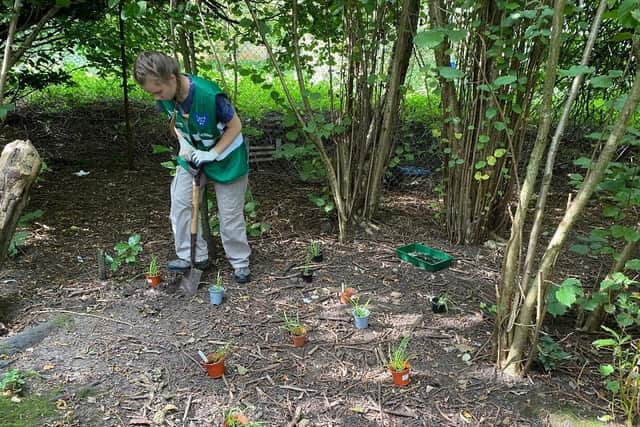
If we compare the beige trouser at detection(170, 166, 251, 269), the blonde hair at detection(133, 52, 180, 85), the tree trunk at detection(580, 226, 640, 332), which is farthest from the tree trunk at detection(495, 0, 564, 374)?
the blonde hair at detection(133, 52, 180, 85)

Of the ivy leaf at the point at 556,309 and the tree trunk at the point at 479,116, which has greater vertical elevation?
the tree trunk at the point at 479,116

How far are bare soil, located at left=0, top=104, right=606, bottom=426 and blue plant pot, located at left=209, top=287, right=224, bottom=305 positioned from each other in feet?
0.16

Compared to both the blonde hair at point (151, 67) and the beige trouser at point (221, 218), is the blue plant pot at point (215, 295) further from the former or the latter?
the blonde hair at point (151, 67)

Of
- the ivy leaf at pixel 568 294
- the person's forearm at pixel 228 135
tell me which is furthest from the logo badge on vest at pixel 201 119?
the ivy leaf at pixel 568 294

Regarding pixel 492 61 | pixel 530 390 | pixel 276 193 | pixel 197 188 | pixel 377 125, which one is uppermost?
pixel 492 61

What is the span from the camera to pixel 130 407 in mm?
2014

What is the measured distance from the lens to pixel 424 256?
3.50 m

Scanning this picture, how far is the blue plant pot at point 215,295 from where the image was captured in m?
2.79

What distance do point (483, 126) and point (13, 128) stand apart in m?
5.29

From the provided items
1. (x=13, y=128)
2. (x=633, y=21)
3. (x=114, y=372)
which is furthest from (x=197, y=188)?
(x=13, y=128)

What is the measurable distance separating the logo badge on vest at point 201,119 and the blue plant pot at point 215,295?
935mm

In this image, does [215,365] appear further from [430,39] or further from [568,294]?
[430,39]

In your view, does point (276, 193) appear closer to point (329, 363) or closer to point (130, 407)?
point (329, 363)

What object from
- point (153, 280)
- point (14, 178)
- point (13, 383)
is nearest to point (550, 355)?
point (153, 280)
